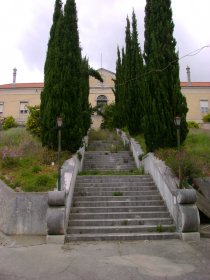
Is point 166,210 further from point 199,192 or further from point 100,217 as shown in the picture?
point 100,217

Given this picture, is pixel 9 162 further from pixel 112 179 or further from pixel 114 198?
pixel 114 198

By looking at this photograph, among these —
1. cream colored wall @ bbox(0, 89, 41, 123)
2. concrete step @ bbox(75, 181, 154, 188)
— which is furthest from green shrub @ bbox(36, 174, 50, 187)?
cream colored wall @ bbox(0, 89, 41, 123)

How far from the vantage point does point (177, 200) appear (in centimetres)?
820

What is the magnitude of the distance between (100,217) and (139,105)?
10.1m

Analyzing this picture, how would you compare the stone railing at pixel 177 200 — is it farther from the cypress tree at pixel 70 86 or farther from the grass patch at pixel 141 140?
the cypress tree at pixel 70 86

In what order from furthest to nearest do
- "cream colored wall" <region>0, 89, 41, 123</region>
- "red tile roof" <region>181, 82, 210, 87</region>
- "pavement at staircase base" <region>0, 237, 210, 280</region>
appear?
"red tile roof" <region>181, 82, 210, 87</region>
"cream colored wall" <region>0, 89, 41, 123</region>
"pavement at staircase base" <region>0, 237, 210, 280</region>

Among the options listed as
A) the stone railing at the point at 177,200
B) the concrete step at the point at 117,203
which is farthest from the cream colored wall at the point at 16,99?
the concrete step at the point at 117,203

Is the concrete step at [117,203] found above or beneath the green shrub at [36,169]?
beneath

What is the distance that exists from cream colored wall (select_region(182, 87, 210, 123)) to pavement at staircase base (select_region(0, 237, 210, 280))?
97.8ft

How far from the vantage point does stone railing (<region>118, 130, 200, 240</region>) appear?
777 centimetres

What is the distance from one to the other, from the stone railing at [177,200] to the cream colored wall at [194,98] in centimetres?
2603

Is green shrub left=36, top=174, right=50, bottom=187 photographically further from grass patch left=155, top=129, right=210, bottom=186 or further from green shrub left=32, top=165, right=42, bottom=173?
grass patch left=155, top=129, right=210, bottom=186

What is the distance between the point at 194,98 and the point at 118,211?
29.7m

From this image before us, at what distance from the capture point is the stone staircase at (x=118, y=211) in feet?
26.5
